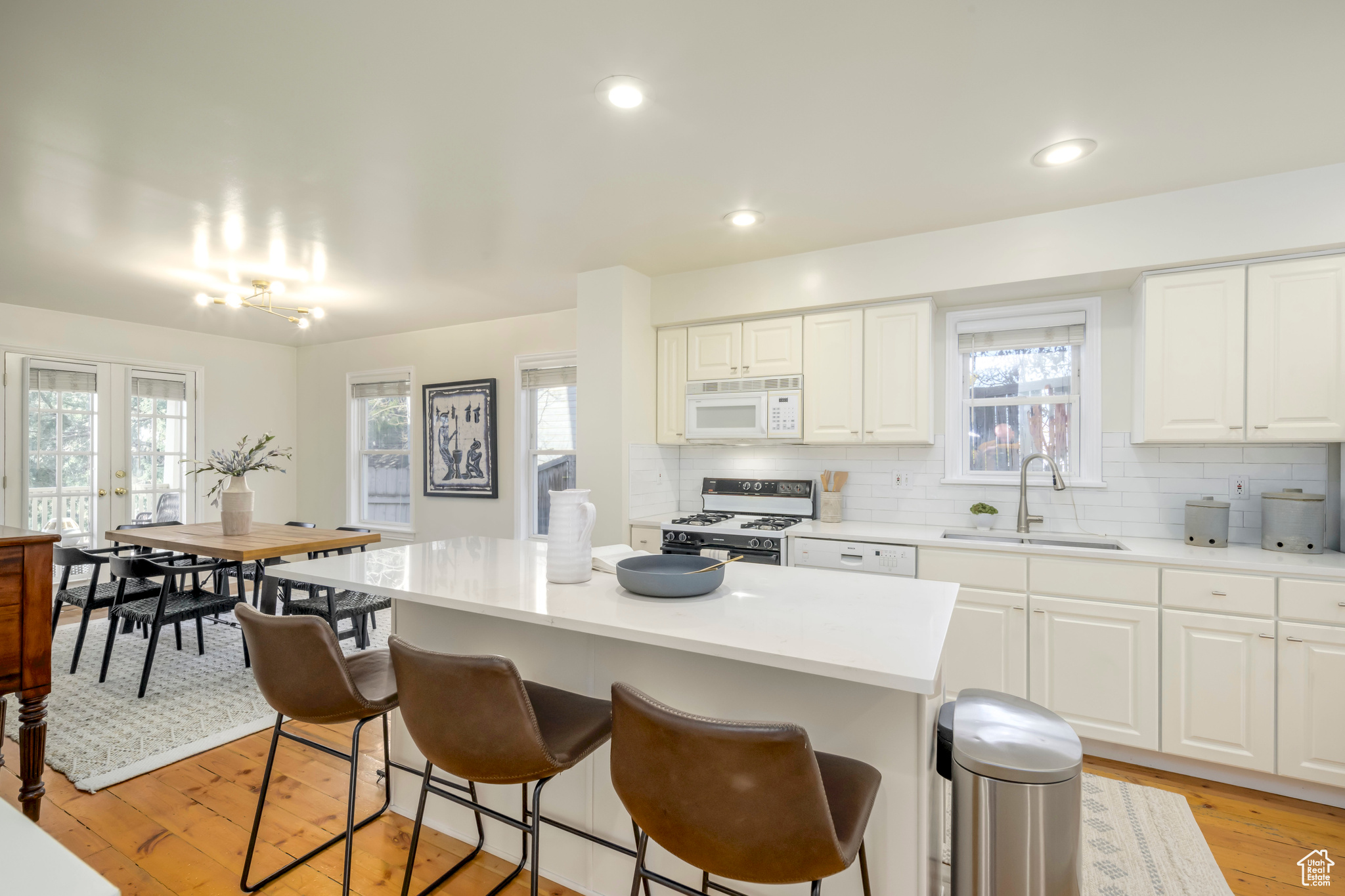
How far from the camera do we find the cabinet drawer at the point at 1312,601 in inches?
92.5

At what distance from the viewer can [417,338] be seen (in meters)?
6.07

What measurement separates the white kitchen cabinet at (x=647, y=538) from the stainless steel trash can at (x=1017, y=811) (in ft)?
8.05

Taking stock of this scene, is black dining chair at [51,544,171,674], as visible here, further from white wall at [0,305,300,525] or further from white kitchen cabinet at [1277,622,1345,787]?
white kitchen cabinet at [1277,622,1345,787]

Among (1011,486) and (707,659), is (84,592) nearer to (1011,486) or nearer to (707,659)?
(707,659)

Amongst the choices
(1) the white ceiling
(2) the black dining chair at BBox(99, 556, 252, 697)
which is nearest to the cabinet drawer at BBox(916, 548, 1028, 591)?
(1) the white ceiling

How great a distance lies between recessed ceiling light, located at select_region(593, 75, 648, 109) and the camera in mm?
1975

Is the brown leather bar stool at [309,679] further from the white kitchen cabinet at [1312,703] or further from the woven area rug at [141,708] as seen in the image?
the white kitchen cabinet at [1312,703]

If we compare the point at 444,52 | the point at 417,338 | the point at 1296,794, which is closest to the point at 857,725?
the point at 444,52

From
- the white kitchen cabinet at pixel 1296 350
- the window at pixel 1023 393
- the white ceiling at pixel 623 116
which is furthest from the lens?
the window at pixel 1023 393

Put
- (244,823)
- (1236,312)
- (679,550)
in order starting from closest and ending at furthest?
(244,823), (1236,312), (679,550)

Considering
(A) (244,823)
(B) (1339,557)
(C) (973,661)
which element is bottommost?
(A) (244,823)

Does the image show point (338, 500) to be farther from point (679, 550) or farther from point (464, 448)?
point (679, 550)

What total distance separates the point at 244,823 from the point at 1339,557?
4.35 meters

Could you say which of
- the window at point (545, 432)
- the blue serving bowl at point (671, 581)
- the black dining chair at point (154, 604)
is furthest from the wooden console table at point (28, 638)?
the window at point (545, 432)
